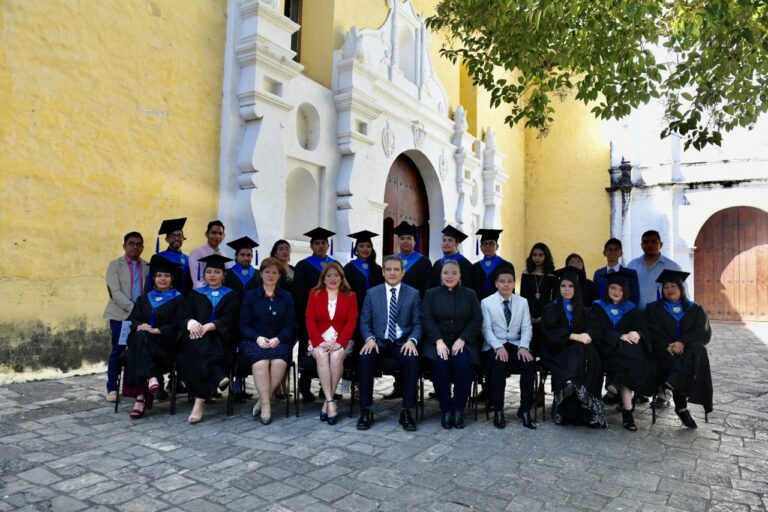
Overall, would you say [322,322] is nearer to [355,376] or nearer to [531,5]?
[355,376]

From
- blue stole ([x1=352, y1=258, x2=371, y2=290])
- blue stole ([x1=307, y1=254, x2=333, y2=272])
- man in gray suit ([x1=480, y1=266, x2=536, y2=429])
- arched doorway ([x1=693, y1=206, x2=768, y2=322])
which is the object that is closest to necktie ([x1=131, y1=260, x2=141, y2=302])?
blue stole ([x1=307, y1=254, x2=333, y2=272])

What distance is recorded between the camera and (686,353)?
5.02 m

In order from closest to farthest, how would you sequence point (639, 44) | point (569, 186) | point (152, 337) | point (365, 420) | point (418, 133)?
point (365, 420), point (152, 337), point (639, 44), point (418, 133), point (569, 186)

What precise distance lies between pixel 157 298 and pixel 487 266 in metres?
3.55

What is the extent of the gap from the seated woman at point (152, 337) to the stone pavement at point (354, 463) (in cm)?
26

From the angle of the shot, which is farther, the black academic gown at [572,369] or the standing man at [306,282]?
the standing man at [306,282]

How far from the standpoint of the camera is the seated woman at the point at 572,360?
4.82 m

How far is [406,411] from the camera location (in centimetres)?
469

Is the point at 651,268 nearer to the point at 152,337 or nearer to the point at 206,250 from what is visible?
the point at 206,250

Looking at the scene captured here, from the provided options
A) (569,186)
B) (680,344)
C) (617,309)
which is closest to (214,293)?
(617,309)

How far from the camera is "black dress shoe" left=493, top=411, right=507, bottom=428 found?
473cm

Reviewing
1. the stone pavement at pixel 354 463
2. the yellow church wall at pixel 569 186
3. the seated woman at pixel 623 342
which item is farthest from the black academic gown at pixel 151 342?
the yellow church wall at pixel 569 186

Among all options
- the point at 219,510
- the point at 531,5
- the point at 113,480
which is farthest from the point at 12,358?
the point at 531,5

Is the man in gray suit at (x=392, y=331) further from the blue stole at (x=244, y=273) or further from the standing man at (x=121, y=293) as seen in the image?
the standing man at (x=121, y=293)
